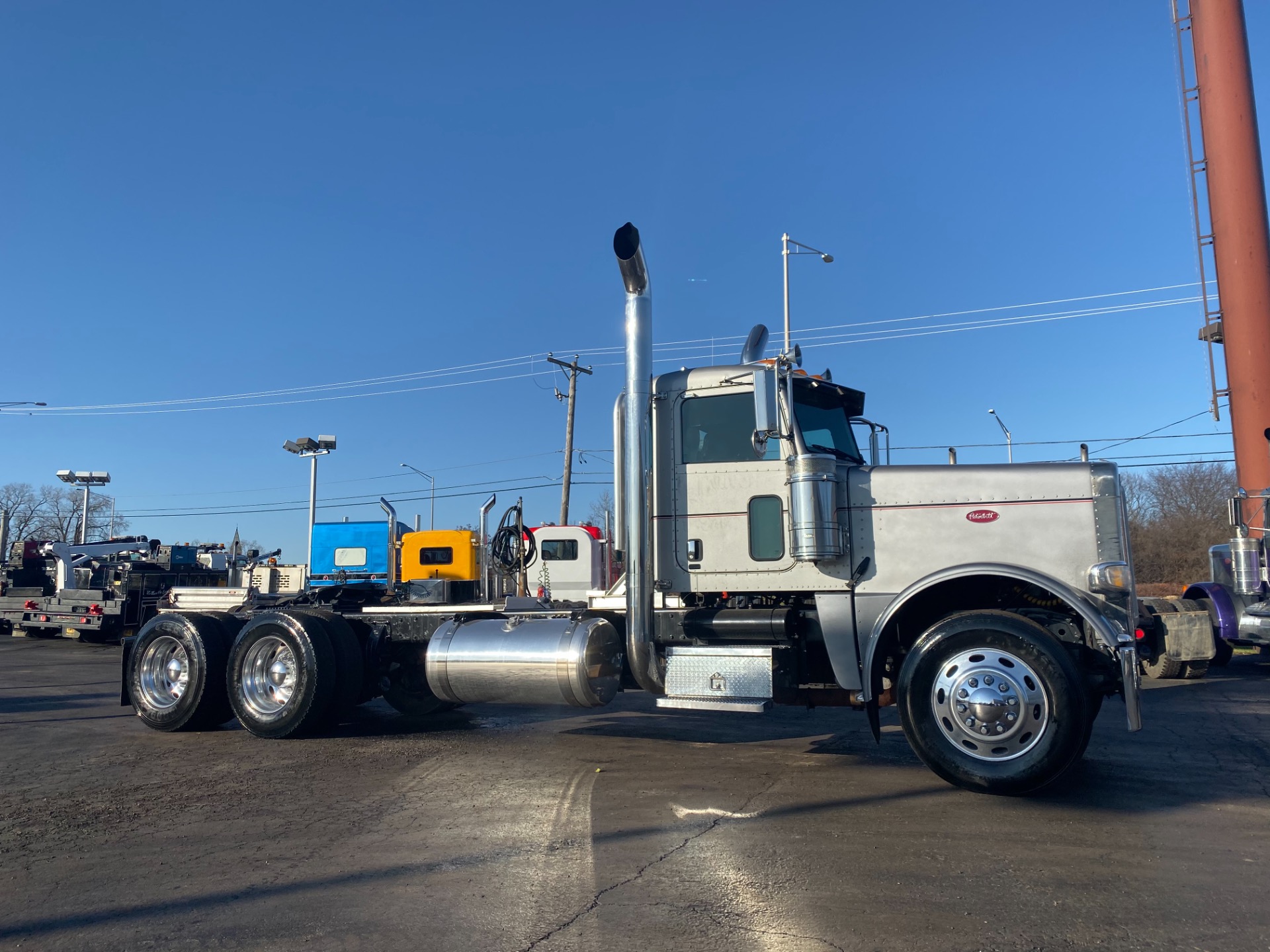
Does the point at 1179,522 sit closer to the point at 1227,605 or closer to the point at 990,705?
the point at 1227,605

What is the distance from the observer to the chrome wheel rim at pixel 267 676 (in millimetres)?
8859

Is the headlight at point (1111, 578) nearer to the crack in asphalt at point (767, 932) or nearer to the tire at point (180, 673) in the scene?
the crack in asphalt at point (767, 932)

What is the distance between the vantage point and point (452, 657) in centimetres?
813

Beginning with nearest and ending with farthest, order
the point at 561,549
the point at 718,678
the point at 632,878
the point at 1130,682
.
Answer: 1. the point at 632,878
2. the point at 1130,682
3. the point at 718,678
4. the point at 561,549

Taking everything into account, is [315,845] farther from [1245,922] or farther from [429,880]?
[1245,922]

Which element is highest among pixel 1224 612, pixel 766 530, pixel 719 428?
pixel 719 428

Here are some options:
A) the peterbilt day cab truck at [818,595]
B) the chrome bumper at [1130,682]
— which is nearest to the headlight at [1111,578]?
the peterbilt day cab truck at [818,595]

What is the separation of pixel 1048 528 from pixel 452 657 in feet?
16.4

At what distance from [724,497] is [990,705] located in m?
2.49

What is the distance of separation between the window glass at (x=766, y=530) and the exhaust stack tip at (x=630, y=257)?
205cm

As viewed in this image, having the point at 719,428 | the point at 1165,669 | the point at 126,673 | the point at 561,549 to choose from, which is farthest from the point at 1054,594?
the point at 561,549

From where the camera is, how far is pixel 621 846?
16.8ft

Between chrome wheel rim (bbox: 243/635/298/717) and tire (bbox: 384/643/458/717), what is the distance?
1035mm

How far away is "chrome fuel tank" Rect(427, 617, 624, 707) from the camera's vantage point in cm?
754
